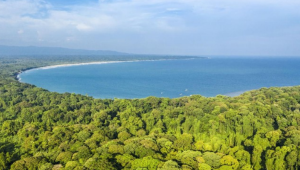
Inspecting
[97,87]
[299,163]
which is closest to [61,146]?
[299,163]

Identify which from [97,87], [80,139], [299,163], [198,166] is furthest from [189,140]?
[97,87]

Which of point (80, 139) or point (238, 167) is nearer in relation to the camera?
point (238, 167)

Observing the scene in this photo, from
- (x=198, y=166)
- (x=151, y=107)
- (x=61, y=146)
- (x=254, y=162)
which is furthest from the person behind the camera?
(x=151, y=107)

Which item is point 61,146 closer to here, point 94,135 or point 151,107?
point 94,135

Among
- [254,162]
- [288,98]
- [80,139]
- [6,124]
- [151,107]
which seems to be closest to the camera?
[254,162]

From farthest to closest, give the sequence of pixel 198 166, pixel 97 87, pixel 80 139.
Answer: pixel 97 87, pixel 80 139, pixel 198 166

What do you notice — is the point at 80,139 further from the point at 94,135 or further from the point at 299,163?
the point at 299,163
